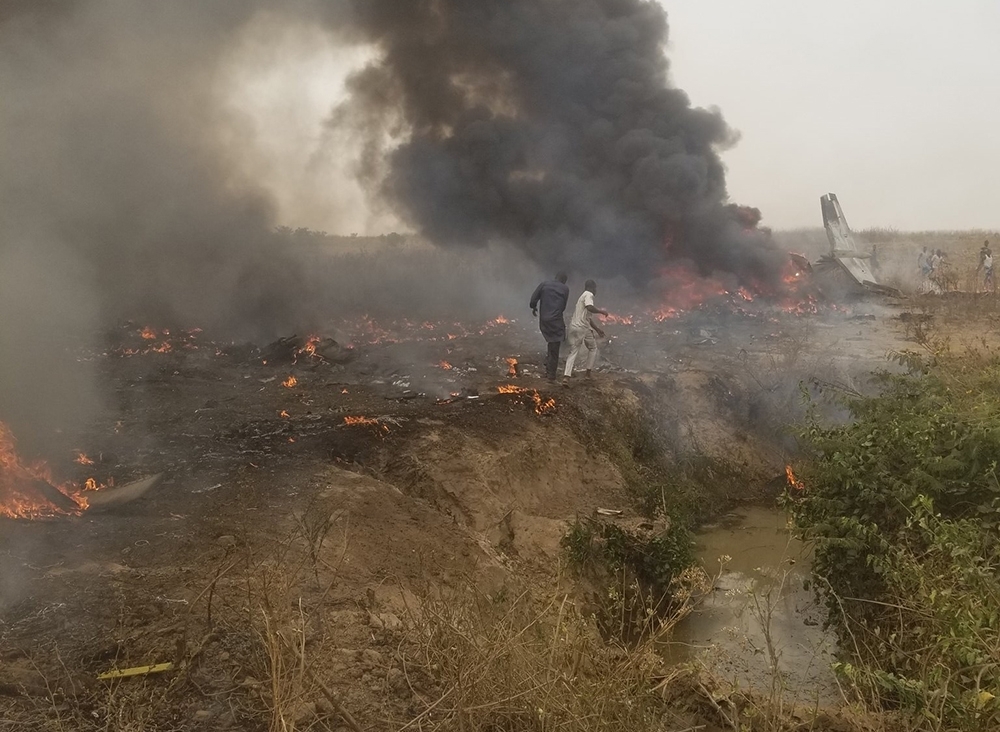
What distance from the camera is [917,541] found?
4711mm

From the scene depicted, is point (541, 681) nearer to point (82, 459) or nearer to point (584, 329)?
point (82, 459)

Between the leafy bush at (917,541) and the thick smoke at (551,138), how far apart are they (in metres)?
11.7

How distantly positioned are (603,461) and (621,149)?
37.5 ft

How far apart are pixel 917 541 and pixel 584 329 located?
A: 590cm

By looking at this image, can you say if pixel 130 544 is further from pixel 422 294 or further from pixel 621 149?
Result: pixel 621 149

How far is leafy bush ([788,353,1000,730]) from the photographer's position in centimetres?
337

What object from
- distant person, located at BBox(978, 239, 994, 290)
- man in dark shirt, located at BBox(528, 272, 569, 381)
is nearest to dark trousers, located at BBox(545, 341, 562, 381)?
man in dark shirt, located at BBox(528, 272, 569, 381)

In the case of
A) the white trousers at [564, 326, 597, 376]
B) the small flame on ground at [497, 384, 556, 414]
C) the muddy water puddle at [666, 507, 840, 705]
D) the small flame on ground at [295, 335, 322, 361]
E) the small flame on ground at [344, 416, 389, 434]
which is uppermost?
the white trousers at [564, 326, 597, 376]

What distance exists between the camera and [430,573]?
5418 mm

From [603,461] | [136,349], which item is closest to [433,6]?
[136,349]

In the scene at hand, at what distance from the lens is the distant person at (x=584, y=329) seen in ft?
32.6

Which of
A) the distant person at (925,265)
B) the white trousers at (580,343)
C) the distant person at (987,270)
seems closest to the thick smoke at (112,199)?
the white trousers at (580,343)

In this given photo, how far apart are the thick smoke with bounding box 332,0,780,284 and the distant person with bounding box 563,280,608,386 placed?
769 cm

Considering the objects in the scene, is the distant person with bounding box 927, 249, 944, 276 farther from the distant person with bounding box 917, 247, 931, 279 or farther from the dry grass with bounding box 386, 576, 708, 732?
the dry grass with bounding box 386, 576, 708, 732
